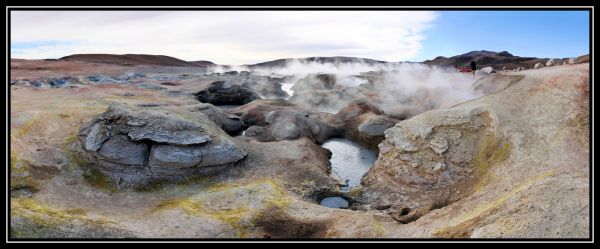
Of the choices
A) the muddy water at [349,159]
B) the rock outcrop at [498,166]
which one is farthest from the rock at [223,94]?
the rock outcrop at [498,166]

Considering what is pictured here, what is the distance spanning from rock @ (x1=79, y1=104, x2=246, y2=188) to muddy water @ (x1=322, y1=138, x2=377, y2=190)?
36.9 feet

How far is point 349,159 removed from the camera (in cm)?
4784

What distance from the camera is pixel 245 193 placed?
31.7 meters

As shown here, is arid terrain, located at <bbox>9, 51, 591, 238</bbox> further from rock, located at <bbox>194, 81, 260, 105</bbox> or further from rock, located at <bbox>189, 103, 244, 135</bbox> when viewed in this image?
rock, located at <bbox>194, 81, 260, 105</bbox>

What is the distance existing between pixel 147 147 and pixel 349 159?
72.9ft

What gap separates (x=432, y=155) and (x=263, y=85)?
7179 centimetres

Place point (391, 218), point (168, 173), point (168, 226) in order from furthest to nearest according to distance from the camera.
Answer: point (168, 173)
point (391, 218)
point (168, 226)

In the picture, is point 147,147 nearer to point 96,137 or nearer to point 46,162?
point 96,137

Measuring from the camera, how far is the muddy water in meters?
41.5

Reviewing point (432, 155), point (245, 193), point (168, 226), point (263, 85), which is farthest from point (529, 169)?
point (263, 85)

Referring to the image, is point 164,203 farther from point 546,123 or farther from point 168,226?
point 546,123

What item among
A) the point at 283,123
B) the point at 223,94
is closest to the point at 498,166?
the point at 283,123

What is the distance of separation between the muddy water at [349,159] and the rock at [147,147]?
36.9 ft

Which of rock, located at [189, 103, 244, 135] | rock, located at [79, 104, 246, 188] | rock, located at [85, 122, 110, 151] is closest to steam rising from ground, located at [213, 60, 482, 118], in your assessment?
rock, located at [189, 103, 244, 135]
